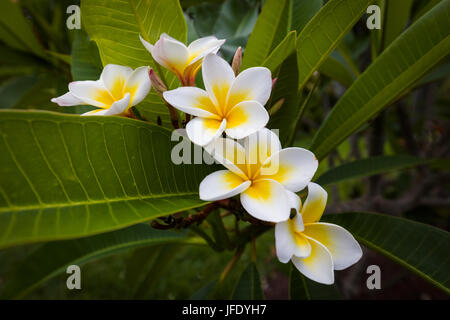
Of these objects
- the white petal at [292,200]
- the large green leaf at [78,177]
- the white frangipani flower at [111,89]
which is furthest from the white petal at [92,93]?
the white petal at [292,200]

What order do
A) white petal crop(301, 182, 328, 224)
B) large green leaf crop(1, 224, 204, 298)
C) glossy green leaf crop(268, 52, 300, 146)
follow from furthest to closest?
large green leaf crop(1, 224, 204, 298)
glossy green leaf crop(268, 52, 300, 146)
white petal crop(301, 182, 328, 224)

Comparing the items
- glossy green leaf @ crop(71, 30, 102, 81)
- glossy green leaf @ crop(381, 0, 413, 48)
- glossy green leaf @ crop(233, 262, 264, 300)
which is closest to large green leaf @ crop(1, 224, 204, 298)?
glossy green leaf @ crop(233, 262, 264, 300)

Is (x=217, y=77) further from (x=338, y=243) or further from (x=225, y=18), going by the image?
(x=225, y=18)

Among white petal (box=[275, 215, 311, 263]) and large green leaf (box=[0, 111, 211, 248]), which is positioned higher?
large green leaf (box=[0, 111, 211, 248])

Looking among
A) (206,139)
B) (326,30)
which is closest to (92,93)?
(206,139)

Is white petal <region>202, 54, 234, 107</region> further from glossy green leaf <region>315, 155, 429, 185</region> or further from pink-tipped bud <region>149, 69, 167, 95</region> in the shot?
glossy green leaf <region>315, 155, 429, 185</region>
